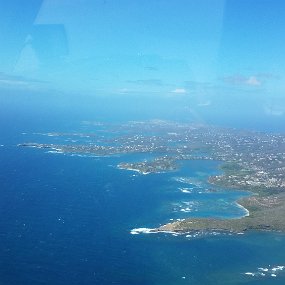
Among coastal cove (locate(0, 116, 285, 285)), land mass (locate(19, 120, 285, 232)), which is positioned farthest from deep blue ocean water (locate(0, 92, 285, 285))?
land mass (locate(19, 120, 285, 232))

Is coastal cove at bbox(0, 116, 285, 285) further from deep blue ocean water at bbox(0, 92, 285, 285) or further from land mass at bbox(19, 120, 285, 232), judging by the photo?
land mass at bbox(19, 120, 285, 232)

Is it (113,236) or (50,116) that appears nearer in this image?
(113,236)

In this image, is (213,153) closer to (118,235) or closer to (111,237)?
(118,235)

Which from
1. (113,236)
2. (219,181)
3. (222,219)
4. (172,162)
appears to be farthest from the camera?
(172,162)

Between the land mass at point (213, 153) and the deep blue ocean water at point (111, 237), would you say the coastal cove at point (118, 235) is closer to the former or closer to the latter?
the deep blue ocean water at point (111, 237)

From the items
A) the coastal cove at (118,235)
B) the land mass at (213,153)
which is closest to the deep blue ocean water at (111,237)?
the coastal cove at (118,235)

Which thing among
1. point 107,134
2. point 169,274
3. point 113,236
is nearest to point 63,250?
point 113,236

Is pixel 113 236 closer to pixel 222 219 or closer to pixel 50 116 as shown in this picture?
pixel 222 219

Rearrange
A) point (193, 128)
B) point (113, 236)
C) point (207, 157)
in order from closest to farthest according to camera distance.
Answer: point (113, 236)
point (207, 157)
point (193, 128)
